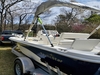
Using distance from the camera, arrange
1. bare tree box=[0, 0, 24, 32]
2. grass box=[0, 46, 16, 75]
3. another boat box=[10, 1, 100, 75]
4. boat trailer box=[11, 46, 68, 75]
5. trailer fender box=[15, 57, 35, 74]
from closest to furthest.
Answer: another boat box=[10, 1, 100, 75]
boat trailer box=[11, 46, 68, 75]
trailer fender box=[15, 57, 35, 74]
grass box=[0, 46, 16, 75]
bare tree box=[0, 0, 24, 32]

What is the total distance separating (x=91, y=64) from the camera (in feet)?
8.67

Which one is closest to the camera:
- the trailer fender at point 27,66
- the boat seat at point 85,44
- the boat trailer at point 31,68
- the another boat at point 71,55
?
the another boat at point 71,55

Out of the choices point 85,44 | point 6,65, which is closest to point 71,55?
point 85,44

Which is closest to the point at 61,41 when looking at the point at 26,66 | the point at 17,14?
the point at 26,66

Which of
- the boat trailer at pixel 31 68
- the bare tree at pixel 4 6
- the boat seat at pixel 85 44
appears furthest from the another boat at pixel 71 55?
the bare tree at pixel 4 6

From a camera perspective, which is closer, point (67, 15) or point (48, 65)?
point (48, 65)

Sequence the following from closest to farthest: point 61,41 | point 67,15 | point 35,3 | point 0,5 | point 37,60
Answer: point 61,41, point 37,60, point 0,5, point 35,3, point 67,15

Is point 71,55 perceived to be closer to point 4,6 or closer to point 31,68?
point 31,68

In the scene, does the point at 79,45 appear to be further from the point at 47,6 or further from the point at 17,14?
the point at 17,14

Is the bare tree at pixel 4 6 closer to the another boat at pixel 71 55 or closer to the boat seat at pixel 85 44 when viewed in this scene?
the another boat at pixel 71 55

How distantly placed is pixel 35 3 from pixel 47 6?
1836 cm

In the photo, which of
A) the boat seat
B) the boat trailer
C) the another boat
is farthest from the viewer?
the boat trailer

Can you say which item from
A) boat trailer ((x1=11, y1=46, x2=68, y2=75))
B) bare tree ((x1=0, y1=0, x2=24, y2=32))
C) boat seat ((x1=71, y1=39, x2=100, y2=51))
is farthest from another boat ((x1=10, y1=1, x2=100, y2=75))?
bare tree ((x1=0, y1=0, x2=24, y2=32))

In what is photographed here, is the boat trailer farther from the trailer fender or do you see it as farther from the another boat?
the another boat
